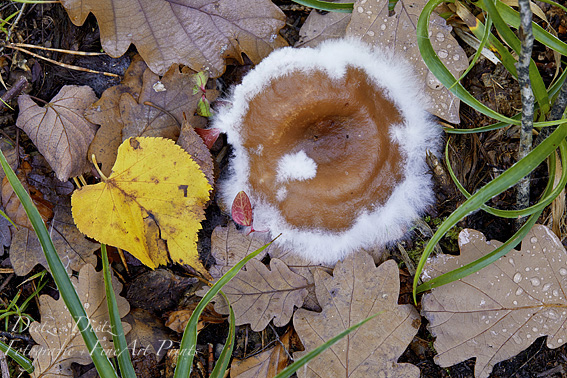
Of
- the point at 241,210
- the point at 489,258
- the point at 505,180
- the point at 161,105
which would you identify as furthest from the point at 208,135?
the point at 489,258

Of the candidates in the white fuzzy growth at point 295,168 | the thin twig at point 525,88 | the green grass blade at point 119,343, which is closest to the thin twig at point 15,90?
the green grass blade at point 119,343

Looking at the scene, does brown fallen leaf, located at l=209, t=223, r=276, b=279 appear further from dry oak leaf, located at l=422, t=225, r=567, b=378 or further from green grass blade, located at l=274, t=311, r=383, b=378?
dry oak leaf, located at l=422, t=225, r=567, b=378

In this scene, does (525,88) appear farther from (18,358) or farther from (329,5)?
(18,358)

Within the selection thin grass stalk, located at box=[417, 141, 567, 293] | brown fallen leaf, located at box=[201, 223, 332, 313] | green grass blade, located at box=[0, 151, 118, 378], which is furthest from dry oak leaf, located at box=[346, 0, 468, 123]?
green grass blade, located at box=[0, 151, 118, 378]

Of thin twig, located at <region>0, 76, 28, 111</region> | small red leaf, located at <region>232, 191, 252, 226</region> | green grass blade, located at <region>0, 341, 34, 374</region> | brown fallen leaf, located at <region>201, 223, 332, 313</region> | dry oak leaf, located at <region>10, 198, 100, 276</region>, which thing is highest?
thin twig, located at <region>0, 76, 28, 111</region>

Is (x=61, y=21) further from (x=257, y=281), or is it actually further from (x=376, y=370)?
(x=376, y=370)
